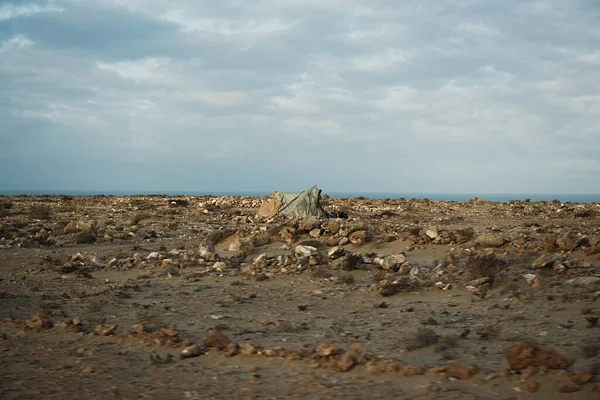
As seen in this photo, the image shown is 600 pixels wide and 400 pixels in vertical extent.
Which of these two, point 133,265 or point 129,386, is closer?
point 129,386

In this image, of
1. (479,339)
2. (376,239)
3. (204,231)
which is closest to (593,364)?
(479,339)

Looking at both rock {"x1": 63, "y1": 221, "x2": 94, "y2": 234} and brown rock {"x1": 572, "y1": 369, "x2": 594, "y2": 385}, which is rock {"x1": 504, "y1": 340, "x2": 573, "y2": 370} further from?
rock {"x1": 63, "y1": 221, "x2": 94, "y2": 234}

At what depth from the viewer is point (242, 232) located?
16797 millimetres

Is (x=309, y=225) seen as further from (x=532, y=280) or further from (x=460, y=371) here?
(x=460, y=371)

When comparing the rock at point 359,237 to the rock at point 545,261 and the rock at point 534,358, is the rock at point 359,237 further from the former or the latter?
the rock at point 534,358

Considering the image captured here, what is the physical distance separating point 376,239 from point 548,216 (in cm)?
1515

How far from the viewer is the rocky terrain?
512 cm

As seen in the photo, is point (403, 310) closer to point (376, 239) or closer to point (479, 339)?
point (479, 339)

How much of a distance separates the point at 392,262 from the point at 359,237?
10.1 feet

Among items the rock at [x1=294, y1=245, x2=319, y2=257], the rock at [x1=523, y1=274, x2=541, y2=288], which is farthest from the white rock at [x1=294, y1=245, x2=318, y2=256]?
the rock at [x1=523, y1=274, x2=541, y2=288]

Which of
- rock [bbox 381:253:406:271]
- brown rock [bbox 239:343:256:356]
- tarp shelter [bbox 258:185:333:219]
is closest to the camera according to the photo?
brown rock [bbox 239:343:256:356]

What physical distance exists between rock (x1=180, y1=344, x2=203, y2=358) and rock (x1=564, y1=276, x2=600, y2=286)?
21.3 feet

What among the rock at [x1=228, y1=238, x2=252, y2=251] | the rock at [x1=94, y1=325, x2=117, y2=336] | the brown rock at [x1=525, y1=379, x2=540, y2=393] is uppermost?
the rock at [x1=228, y1=238, x2=252, y2=251]

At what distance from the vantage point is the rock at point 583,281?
882cm
